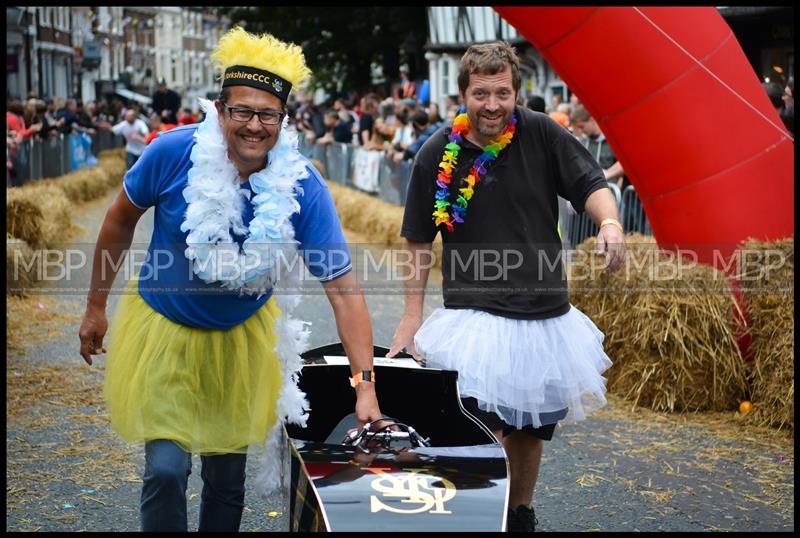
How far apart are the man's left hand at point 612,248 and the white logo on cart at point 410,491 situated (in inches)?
45.3

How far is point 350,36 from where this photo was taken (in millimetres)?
44062

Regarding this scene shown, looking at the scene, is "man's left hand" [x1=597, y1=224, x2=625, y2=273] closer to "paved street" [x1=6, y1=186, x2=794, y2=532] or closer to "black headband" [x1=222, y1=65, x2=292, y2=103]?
"black headband" [x1=222, y1=65, x2=292, y2=103]

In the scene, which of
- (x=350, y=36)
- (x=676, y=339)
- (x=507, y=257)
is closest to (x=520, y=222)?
(x=507, y=257)

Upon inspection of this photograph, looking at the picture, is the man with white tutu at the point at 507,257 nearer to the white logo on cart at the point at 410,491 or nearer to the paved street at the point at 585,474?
the paved street at the point at 585,474

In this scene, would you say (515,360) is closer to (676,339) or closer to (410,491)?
(410,491)

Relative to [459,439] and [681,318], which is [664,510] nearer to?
[459,439]

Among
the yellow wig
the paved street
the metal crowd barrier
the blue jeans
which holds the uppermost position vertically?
the metal crowd barrier

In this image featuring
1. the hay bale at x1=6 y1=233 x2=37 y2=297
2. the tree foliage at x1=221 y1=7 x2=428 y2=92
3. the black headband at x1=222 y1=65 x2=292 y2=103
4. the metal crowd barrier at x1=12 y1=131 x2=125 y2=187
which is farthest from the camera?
the tree foliage at x1=221 y1=7 x2=428 y2=92

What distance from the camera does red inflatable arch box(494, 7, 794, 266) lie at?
7.36 m

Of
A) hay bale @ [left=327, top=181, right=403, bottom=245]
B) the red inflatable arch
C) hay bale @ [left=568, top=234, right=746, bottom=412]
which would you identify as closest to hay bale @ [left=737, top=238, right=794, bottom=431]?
hay bale @ [left=568, top=234, right=746, bottom=412]

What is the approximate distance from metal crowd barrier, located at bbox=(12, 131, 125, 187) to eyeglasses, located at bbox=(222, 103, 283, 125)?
48.1 ft

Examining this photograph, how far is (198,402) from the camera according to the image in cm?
391

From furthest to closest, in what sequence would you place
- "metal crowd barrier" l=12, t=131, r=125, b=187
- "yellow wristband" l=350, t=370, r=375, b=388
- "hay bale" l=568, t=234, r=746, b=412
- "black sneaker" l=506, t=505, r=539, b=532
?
"metal crowd barrier" l=12, t=131, r=125, b=187 → "hay bale" l=568, t=234, r=746, b=412 → "black sneaker" l=506, t=505, r=539, b=532 → "yellow wristband" l=350, t=370, r=375, b=388

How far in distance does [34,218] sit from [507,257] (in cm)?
1018
